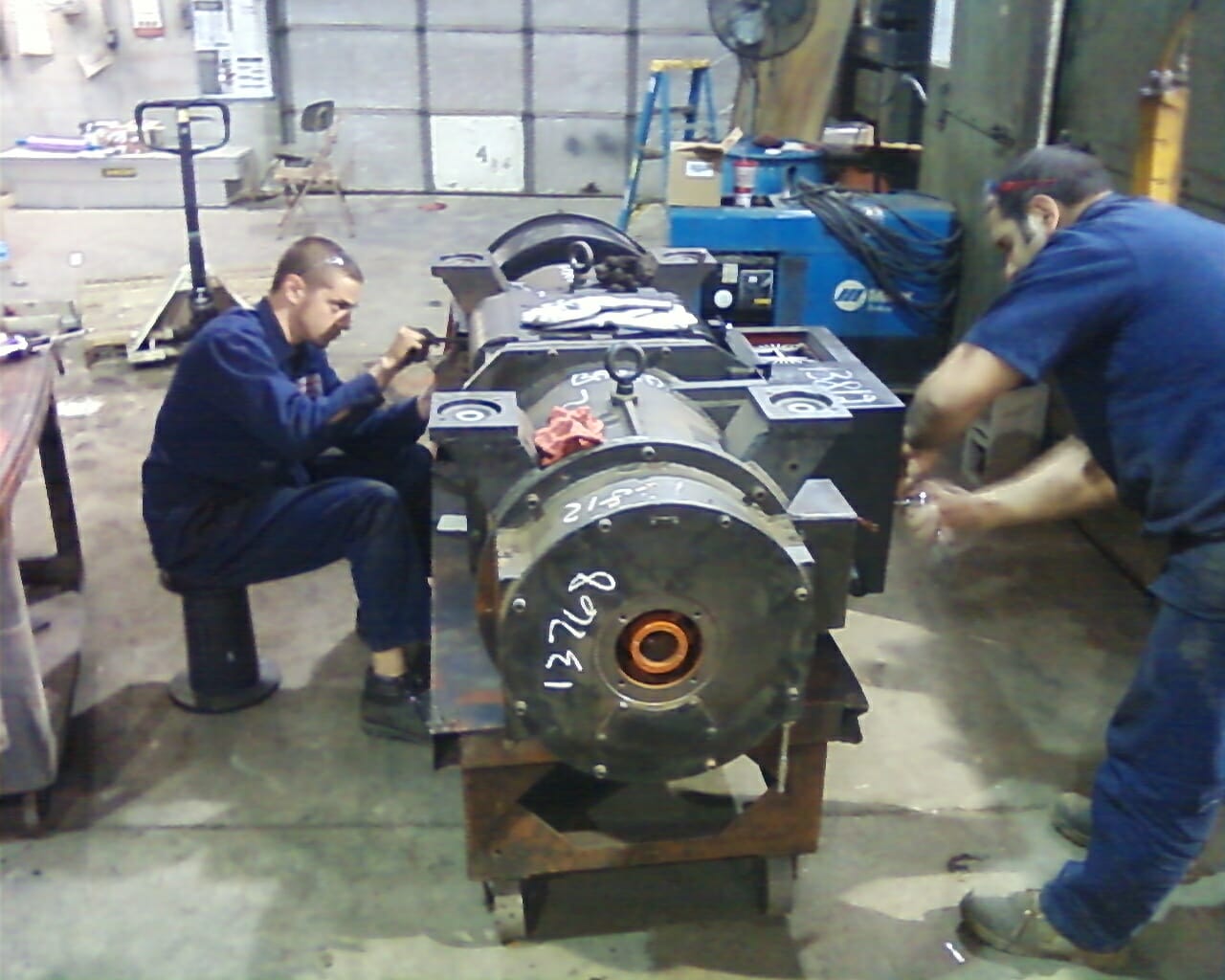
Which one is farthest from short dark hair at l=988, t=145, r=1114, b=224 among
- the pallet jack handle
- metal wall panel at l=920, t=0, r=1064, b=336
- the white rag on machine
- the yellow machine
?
the pallet jack handle

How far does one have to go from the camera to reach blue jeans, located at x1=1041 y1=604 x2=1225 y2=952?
158 centimetres

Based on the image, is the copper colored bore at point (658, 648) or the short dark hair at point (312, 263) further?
the short dark hair at point (312, 263)

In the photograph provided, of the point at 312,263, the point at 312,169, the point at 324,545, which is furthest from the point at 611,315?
the point at 312,169

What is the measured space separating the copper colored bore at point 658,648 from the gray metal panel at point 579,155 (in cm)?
722

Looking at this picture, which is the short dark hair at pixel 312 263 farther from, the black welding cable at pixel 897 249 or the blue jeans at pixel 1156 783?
the black welding cable at pixel 897 249

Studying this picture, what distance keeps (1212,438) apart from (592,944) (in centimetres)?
118

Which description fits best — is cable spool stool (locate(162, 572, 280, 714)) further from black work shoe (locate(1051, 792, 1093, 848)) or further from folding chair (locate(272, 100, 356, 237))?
folding chair (locate(272, 100, 356, 237))

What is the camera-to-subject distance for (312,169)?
7441mm

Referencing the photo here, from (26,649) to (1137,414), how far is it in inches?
68.9

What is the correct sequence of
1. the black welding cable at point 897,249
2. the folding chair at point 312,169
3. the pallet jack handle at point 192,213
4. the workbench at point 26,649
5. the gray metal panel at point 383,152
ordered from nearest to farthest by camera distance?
the workbench at point 26,649, the black welding cable at point 897,249, the pallet jack handle at point 192,213, the folding chair at point 312,169, the gray metal panel at point 383,152

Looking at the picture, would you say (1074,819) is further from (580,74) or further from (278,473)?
(580,74)

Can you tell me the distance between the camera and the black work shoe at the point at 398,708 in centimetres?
238

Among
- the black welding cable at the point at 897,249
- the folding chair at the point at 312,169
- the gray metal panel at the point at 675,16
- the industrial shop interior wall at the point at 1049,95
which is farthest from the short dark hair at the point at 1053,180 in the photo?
the gray metal panel at the point at 675,16

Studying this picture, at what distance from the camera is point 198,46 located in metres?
7.83
